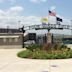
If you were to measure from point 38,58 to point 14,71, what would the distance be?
7694mm

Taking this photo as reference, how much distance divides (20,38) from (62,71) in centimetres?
2600

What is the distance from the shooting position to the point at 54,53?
24.2 m

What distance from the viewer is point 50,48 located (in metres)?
26.9

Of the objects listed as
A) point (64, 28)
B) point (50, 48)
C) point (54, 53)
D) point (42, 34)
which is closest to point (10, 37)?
point (42, 34)

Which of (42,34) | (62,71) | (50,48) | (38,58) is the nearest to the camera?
(62,71)

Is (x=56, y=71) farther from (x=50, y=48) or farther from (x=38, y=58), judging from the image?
(x=50, y=48)

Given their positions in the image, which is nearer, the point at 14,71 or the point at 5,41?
the point at 14,71

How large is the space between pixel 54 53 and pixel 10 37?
17424 mm

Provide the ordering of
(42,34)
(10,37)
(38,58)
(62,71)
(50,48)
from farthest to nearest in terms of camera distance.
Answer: (42,34) < (10,37) < (50,48) < (38,58) < (62,71)

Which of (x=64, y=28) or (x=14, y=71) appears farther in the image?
(x=64, y=28)

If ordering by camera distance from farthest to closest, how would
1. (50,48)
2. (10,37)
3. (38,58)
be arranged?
→ 1. (10,37)
2. (50,48)
3. (38,58)

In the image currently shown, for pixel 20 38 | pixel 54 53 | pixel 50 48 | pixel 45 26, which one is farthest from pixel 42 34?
pixel 54 53

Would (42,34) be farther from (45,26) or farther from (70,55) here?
(70,55)

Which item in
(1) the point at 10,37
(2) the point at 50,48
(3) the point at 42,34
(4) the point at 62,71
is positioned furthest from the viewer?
(3) the point at 42,34
